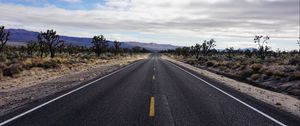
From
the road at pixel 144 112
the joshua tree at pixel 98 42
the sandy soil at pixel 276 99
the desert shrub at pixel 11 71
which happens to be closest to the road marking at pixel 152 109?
the road at pixel 144 112

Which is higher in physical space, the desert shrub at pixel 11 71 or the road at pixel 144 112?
the road at pixel 144 112

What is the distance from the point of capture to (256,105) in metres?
11.3

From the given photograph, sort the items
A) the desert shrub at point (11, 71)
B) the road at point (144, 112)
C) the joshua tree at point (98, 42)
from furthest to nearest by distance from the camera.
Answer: the joshua tree at point (98, 42) → the desert shrub at point (11, 71) → the road at point (144, 112)

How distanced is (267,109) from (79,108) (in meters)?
6.45

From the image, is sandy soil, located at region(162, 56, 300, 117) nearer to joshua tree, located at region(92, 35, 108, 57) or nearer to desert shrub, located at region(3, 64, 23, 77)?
desert shrub, located at region(3, 64, 23, 77)

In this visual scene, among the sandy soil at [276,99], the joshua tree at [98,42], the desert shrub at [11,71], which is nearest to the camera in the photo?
the sandy soil at [276,99]

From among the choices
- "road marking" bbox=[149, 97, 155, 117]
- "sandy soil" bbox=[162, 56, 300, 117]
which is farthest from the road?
"sandy soil" bbox=[162, 56, 300, 117]

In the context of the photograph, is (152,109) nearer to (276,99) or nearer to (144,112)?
(144,112)

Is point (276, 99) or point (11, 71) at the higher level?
point (276, 99)

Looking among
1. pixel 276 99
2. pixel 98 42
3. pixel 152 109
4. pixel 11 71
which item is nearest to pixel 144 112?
pixel 152 109

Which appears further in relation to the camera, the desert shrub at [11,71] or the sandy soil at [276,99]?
the desert shrub at [11,71]

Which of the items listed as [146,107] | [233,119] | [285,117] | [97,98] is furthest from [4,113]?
[285,117]

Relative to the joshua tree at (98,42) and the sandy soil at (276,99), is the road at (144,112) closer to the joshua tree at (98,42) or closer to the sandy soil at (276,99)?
the sandy soil at (276,99)

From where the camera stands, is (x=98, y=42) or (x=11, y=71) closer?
(x=11, y=71)
